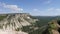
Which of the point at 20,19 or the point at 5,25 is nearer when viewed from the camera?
the point at 5,25

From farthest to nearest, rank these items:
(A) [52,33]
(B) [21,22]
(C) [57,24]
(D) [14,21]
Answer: (B) [21,22] < (D) [14,21] < (C) [57,24] < (A) [52,33]

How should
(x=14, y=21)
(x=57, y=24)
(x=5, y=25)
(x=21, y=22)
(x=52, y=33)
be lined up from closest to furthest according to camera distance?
(x=52, y=33) < (x=57, y=24) < (x=5, y=25) < (x=14, y=21) < (x=21, y=22)

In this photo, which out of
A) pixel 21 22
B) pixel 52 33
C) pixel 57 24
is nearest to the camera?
pixel 52 33

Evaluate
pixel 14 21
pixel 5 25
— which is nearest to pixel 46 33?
pixel 5 25

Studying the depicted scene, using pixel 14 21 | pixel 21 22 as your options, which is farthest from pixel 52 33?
pixel 21 22

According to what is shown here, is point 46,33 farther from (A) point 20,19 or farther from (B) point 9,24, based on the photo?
(A) point 20,19

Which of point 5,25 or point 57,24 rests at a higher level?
point 57,24

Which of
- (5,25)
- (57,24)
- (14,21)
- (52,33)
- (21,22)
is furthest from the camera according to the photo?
(21,22)

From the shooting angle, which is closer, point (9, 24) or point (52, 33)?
point (52, 33)

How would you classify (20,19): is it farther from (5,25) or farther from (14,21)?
(5,25)
